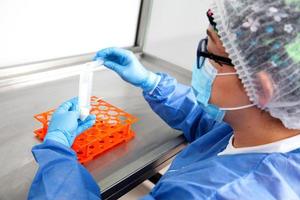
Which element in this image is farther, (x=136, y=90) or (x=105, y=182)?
(x=136, y=90)

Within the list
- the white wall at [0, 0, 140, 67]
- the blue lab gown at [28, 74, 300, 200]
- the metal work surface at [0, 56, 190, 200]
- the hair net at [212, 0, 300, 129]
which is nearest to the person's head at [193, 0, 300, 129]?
the hair net at [212, 0, 300, 129]

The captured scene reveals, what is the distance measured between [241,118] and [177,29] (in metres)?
1.05

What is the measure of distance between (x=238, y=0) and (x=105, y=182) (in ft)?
1.94


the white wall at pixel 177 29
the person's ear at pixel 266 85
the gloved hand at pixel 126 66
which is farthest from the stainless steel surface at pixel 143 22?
the person's ear at pixel 266 85

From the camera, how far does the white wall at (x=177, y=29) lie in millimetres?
1648

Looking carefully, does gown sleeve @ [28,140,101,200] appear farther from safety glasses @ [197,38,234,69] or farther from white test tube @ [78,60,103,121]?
safety glasses @ [197,38,234,69]

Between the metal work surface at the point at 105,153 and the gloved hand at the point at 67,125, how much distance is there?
0.37 ft

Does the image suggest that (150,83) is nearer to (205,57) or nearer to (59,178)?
(205,57)

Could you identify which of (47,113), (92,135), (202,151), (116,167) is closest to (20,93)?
(47,113)

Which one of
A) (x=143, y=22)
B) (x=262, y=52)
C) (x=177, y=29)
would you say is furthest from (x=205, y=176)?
(x=143, y=22)

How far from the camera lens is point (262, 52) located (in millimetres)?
664

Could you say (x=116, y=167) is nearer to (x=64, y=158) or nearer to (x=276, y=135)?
(x=64, y=158)

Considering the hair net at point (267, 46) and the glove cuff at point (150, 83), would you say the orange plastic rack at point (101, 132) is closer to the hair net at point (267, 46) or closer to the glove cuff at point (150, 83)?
the glove cuff at point (150, 83)

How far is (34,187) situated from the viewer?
2.60ft
